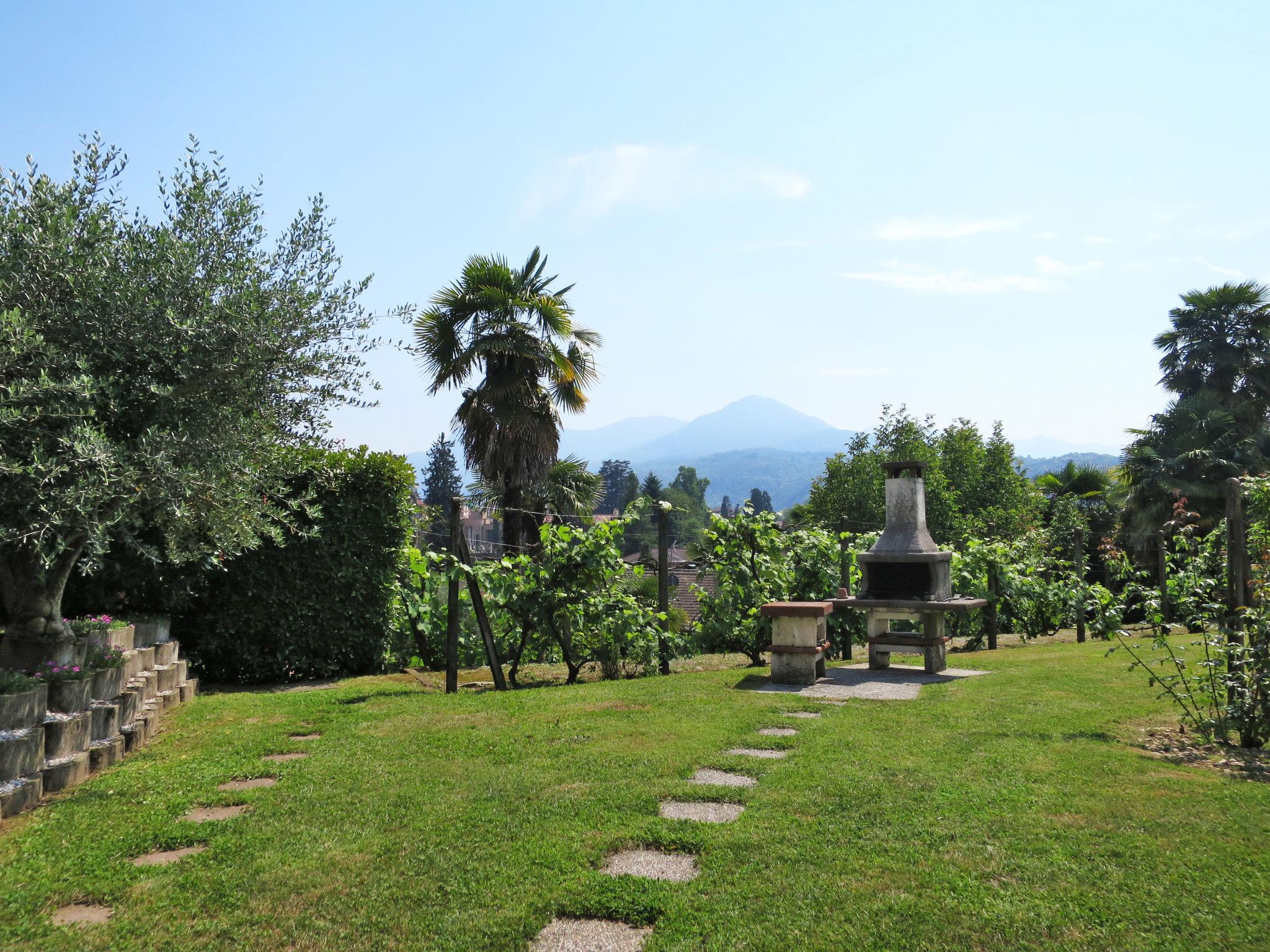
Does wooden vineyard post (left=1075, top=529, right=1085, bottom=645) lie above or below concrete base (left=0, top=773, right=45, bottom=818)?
above

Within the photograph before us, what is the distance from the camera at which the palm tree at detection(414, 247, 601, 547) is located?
15469 mm

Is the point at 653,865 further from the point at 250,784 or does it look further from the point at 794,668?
the point at 794,668

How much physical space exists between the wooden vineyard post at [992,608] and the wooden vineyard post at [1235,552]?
239 inches

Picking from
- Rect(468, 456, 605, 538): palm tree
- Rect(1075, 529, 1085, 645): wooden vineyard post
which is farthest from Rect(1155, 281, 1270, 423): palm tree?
Rect(468, 456, 605, 538): palm tree

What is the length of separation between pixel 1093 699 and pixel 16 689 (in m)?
7.82

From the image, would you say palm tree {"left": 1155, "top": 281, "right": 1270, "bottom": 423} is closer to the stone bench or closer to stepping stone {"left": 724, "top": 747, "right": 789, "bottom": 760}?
the stone bench

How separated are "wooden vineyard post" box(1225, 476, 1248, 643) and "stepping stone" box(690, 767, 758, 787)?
376 cm

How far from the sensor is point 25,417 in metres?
4.51

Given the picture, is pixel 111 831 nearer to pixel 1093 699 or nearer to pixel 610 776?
pixel 610 776

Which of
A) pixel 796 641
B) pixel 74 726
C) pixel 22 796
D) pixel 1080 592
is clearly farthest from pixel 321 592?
pixel 1080 592

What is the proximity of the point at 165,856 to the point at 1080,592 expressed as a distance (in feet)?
44.8

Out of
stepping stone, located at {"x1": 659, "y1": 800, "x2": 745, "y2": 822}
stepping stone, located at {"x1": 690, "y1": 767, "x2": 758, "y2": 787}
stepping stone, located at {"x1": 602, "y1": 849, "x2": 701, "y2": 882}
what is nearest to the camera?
stepping stone, located at {"x1": 602, "y1": 849, "x2": 701, "y2": 882}

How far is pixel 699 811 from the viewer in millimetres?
4195

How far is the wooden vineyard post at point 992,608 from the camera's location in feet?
42.0
